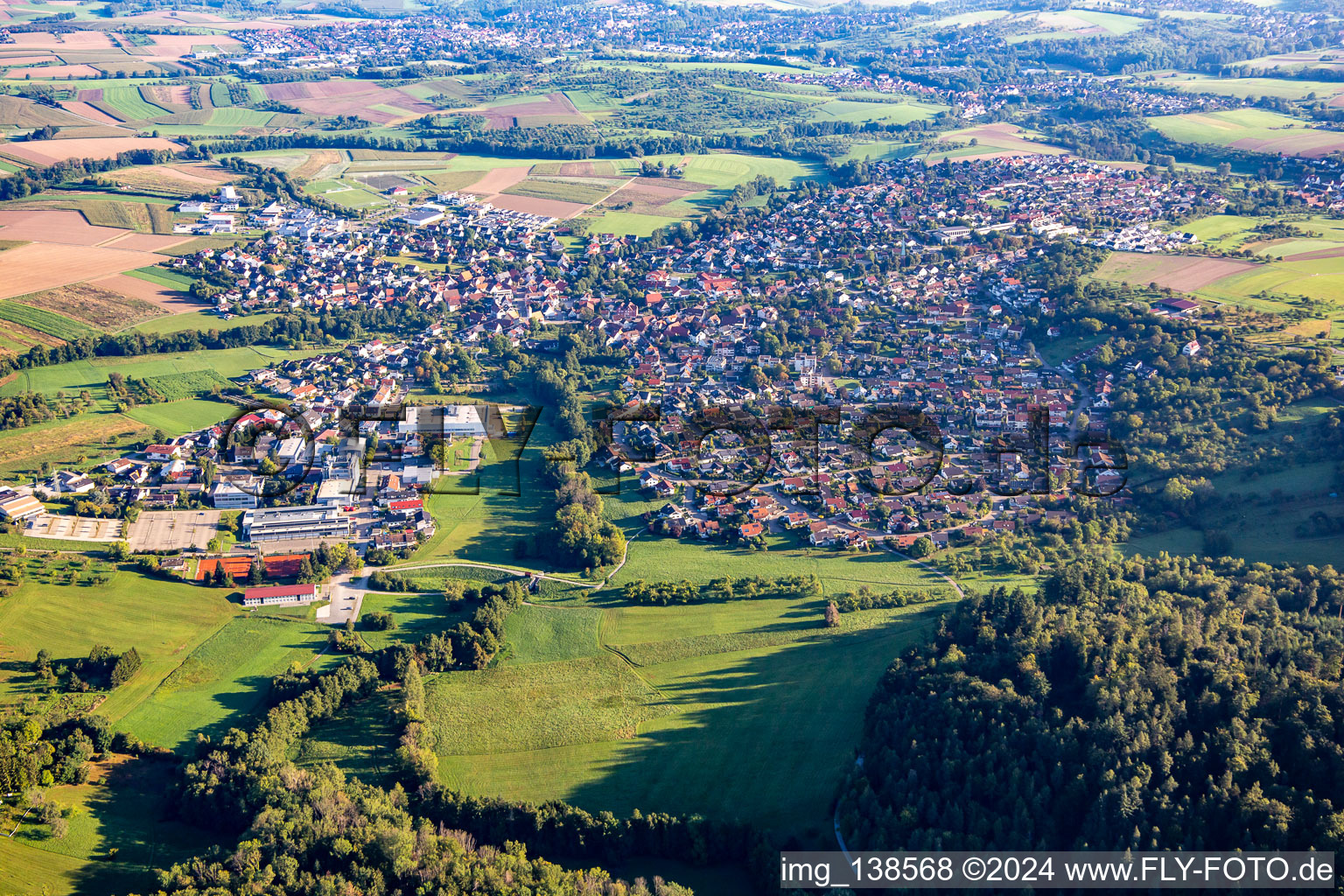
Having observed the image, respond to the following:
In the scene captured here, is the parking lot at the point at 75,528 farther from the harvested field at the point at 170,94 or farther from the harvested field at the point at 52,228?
the harvested field at the point at 170,94

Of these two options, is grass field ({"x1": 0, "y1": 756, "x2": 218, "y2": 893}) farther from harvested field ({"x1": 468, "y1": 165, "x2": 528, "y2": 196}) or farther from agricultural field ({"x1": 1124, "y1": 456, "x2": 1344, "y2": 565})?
harvested field ({"x1": 468, "y1": 165, "x2": 528, "y2": 196})

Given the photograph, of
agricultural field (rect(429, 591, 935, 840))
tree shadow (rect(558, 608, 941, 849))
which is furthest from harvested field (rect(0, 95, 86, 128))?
tree shadow (rect(558, 608, 941, 849))

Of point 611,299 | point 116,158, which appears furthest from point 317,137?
point 611,299

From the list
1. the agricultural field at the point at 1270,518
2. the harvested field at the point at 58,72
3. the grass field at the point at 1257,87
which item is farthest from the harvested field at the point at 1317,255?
the harvested field at the point at 58,72

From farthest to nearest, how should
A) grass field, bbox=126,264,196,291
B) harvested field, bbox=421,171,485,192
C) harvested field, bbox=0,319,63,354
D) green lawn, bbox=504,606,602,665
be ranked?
harvested field, bbox=421,171,485,192
grass field, bbox=126,264,196,291
harvested field, bbox=0,319,63,354
green lawn, bbox=504,606,602,665

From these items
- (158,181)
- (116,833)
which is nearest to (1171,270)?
(116,833)

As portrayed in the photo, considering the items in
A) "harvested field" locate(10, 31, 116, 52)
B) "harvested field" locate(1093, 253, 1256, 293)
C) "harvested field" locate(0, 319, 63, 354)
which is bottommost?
"harvested field" locate(0, 319, 63, 354)
